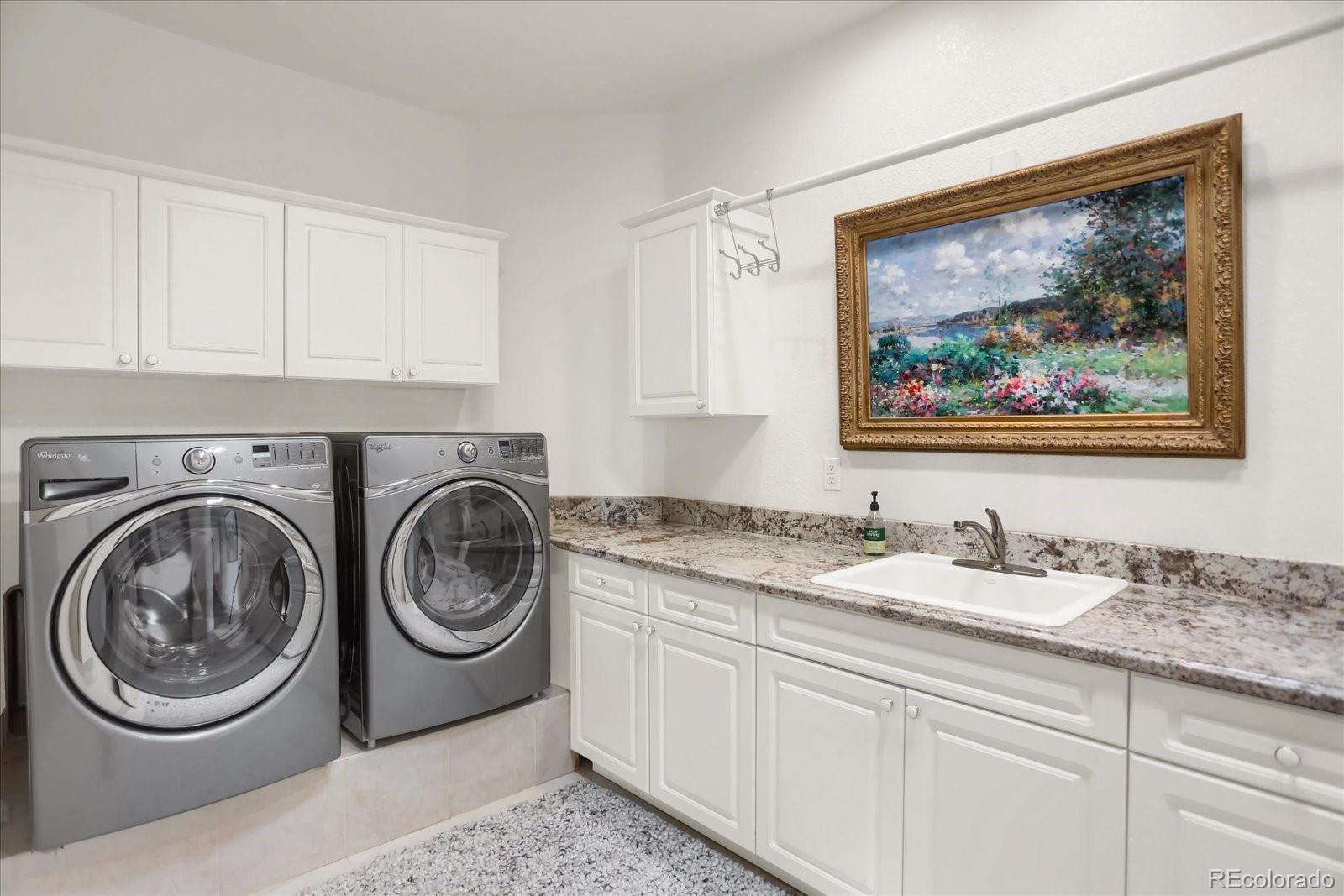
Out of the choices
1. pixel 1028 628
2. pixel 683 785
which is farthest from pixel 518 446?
pixel 1028 628

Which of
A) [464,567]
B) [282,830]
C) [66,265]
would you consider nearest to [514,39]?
[66,265]

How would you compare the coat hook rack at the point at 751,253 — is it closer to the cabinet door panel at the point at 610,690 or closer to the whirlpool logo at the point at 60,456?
the cabinet door panel at the point at 610,690

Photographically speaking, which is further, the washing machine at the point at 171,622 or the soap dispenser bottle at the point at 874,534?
the soap dispenser bottle at the point at 874,534

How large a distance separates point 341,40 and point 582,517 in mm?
2052

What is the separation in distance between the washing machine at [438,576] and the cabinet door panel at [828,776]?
0.96m

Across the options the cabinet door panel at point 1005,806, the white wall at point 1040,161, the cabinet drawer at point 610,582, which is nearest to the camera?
the cabinet door panel at point 1005,806

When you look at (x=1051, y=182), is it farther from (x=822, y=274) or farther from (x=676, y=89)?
(x=676, y=89)

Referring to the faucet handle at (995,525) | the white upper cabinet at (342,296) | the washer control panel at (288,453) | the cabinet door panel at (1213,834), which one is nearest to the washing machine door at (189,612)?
the washer control panel at (288,453)

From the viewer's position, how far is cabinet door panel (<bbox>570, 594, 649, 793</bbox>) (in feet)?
7.19

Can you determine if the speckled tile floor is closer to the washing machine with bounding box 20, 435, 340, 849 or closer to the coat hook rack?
the washing machine with bounding box 20, 435, 340, 849

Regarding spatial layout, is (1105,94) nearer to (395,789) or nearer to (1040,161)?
(1040,161)

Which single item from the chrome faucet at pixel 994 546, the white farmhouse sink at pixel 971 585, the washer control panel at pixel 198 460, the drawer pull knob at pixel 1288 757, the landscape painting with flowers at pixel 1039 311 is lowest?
the drawer pull knob at pixel 1288 757

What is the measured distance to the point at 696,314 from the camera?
241 centimetres

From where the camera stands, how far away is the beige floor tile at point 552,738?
247 cm
